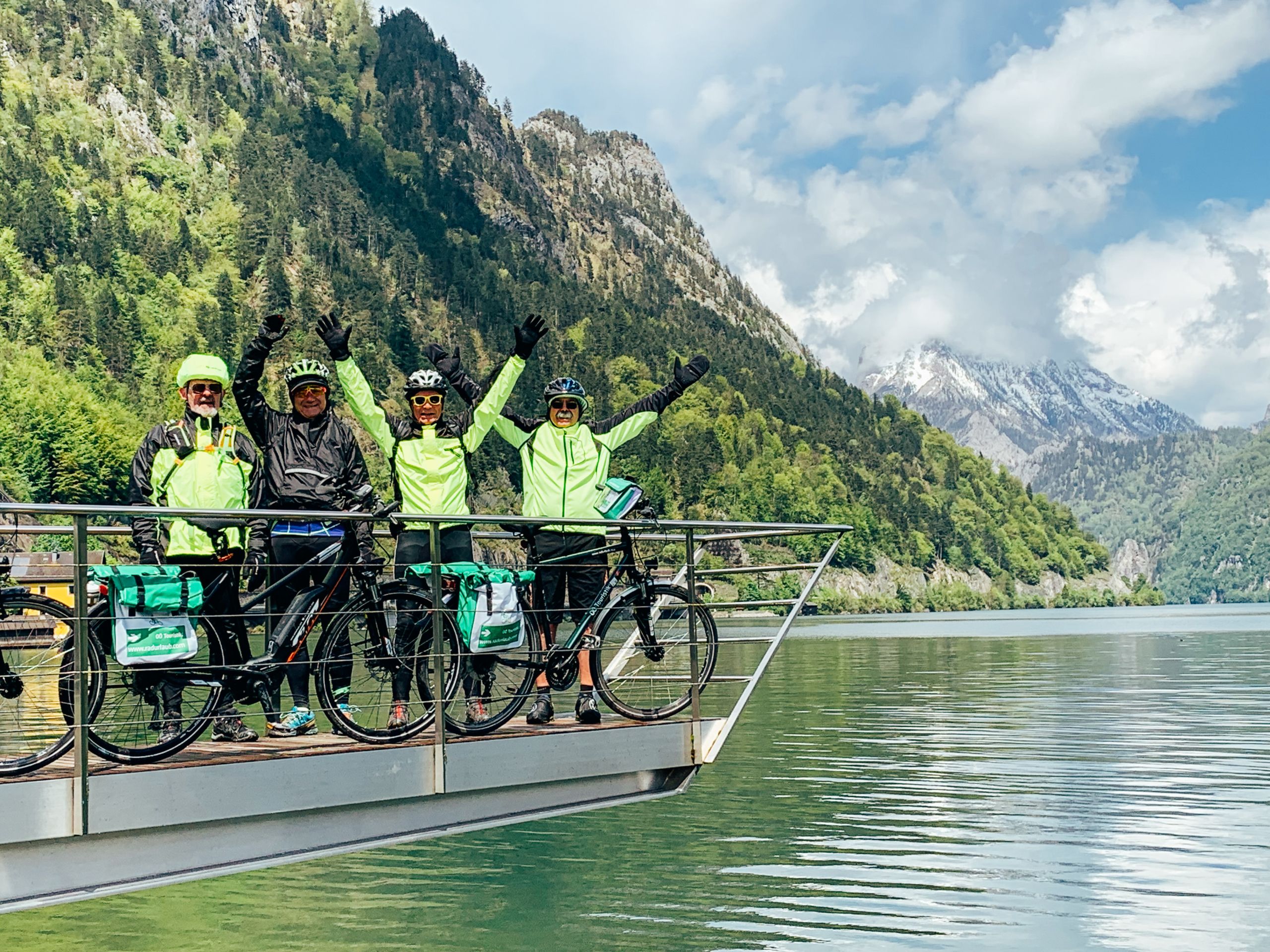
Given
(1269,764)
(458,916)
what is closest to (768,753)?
(1269,764)

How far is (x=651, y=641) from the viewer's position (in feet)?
31.2

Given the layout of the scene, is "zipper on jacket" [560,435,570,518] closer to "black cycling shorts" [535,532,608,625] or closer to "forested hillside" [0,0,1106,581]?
"black cycling shorts" [535,532,608,625]

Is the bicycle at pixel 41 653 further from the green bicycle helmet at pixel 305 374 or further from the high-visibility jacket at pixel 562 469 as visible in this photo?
the high-visibility jacket at pixel 562 469

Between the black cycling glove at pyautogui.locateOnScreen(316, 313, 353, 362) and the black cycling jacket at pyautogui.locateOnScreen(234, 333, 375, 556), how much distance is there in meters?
0.35

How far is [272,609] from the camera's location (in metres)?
8.17

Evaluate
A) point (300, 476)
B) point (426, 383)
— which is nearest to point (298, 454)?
point (300, 476)

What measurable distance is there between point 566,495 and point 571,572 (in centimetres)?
51

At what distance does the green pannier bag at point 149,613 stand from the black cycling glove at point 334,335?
211 centimetres

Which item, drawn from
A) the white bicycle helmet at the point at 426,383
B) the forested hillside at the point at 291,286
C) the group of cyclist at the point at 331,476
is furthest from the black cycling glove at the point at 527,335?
the forested hillside at the point at 291,286

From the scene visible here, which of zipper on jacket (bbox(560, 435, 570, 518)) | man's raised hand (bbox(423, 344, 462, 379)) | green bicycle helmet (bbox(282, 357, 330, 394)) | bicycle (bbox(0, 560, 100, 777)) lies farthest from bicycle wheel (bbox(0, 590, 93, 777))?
zipper on jacket (bbox(560, 435, 570, 518))

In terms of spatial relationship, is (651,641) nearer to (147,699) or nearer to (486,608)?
(486,608)

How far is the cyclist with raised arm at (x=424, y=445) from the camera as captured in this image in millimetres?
8820

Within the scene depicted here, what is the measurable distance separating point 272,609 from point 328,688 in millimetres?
643

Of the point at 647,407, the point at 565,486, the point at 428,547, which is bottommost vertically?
the point at 428,547
